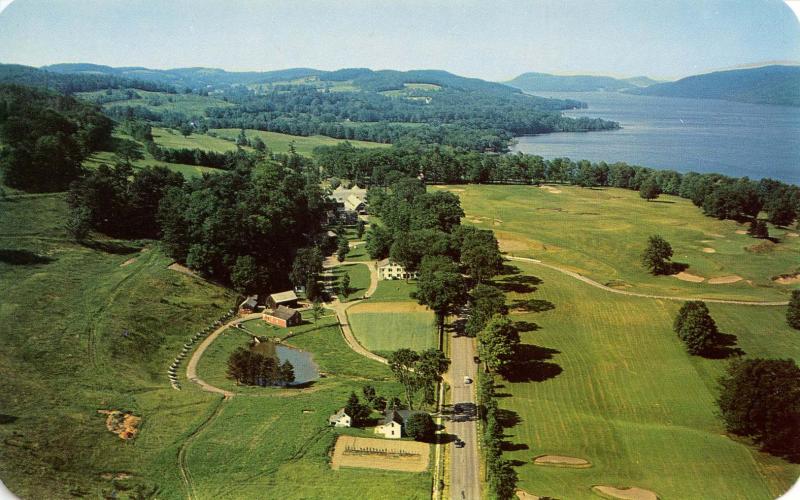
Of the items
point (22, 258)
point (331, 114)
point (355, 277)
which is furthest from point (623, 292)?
point (331, 114)

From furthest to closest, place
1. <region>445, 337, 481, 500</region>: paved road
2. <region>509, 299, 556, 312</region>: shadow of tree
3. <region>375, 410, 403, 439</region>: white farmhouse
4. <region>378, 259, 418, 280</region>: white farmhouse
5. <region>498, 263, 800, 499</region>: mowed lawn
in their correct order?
<region>378, 259, 418, 280</region>: white farmhouse → <region>509, 299, 556, 312</region>: shadow of tree → <region>375, 410, 403, 439</region>: white farmhouse → <region>445, 337, 481, 500</region>: paved road → <region>498, 263, 800, 499</region>: mowed lawn

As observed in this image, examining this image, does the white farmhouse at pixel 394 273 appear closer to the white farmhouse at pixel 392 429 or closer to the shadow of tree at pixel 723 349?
the white farmhouse at pixel 392 429

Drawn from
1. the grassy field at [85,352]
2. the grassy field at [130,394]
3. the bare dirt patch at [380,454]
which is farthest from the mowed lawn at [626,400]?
the grassy field at [85,352]

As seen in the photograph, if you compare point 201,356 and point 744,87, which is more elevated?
point 744,87

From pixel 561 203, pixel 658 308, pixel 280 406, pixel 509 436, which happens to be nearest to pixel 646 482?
pixel 509 436

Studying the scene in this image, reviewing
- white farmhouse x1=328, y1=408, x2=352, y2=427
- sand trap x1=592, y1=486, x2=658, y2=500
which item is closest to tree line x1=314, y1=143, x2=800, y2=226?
white farmhouse x1=328, y1=408, x2=352, y2=427

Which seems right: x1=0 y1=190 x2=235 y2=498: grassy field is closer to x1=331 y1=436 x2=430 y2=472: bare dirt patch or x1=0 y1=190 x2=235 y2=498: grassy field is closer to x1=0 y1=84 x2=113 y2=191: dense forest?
x1=0 y1=84 x2=113 y2=191: dense forest

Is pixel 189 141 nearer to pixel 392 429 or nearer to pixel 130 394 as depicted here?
pixel 130 394
